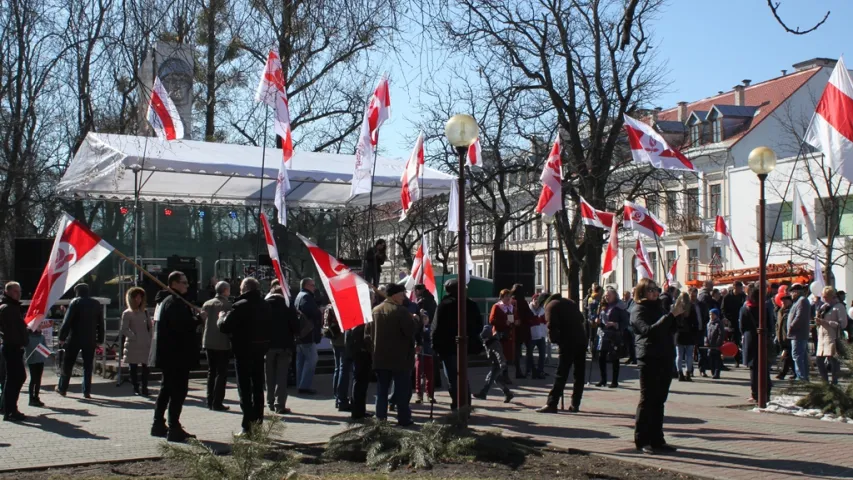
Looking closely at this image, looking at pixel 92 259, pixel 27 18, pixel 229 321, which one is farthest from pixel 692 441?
pixel 27 18

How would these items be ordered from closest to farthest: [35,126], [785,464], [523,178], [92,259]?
[785,464], [92,259], [35,126], [523,178]

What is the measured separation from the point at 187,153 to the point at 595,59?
1312 centimetres

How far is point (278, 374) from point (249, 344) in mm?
2266

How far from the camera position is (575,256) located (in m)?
29.2

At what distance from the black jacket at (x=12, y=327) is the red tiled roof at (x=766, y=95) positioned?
151ft

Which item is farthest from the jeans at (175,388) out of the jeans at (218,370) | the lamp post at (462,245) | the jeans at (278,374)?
the lamp post at (462,245)

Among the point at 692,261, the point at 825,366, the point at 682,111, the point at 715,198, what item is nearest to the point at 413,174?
the point at 825,366

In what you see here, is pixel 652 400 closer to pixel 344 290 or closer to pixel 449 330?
pixel 344 290

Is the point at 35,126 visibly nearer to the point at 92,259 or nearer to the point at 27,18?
the point at 92,259

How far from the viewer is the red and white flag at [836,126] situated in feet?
34.0

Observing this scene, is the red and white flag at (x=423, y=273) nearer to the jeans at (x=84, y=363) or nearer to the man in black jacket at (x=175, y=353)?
the jeans at (x=84, y=363)

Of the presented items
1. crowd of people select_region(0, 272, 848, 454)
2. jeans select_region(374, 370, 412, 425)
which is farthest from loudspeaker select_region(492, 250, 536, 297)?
jeans select_region(374, 370, 412, 425)

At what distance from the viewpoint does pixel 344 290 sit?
33.1 ft

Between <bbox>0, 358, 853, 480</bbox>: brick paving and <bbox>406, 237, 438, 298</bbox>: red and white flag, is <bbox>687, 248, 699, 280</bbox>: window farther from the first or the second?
<bbox>406, 237, 438, 298</bbox>: red and white flag
